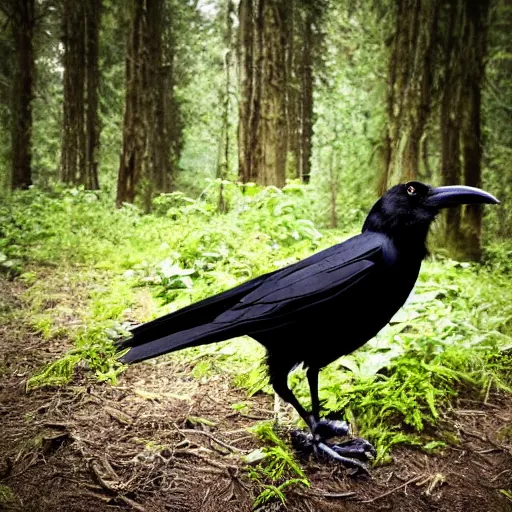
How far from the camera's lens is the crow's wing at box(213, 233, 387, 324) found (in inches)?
56.8

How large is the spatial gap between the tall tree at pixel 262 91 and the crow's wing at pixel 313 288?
12.2ft

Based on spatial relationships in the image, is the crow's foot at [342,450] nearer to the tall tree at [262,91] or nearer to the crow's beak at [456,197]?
the crow's beak at [456,197]

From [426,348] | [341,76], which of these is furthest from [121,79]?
[426,348]

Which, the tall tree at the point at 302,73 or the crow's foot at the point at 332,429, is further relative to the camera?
the tall tree at the point at 302,73

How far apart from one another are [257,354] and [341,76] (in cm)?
530

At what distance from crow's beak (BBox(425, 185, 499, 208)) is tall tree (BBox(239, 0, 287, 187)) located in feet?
12.1

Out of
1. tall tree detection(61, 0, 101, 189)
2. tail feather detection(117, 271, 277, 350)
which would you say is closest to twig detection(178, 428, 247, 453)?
tail feather detection(117, 271, 277, 350)

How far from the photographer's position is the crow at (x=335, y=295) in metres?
1.42

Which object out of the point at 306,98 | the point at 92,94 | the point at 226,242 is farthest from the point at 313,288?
the point at 306,98

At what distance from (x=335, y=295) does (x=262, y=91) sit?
4.19 meters

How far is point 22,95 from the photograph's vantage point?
3.67 meters

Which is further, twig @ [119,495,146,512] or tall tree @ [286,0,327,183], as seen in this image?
tall tree @ [286,0,327,183]

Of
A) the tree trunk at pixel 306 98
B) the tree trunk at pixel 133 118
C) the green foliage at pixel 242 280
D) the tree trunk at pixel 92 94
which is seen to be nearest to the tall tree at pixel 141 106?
the tree trunk at pixel 133 118

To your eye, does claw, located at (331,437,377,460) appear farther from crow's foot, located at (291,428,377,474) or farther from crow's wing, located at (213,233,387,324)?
crow's wing, located at (213,233,387,324)
